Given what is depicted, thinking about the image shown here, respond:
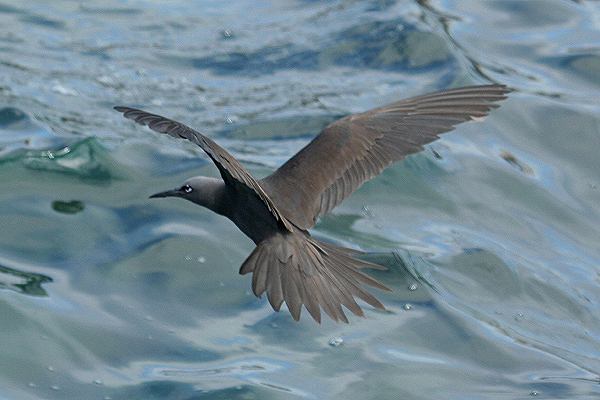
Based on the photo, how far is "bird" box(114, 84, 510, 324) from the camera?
12.1 ft

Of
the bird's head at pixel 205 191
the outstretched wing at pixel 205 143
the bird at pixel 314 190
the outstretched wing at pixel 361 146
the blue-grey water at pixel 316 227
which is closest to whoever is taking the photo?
the outstretched wing at pixel 205 143

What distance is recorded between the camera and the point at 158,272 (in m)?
5.44

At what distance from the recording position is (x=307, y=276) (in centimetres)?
385

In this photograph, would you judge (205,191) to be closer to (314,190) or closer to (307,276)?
(314,190)

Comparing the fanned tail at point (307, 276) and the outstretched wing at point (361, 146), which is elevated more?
the outstretched wing at point (361, 146)

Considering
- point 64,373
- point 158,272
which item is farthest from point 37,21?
point 64,373

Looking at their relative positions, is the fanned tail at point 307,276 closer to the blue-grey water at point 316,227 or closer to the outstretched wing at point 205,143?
the outstretched wing at point 205,143

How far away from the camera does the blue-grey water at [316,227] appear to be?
472cm

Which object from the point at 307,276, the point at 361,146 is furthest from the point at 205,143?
the point at 361,146

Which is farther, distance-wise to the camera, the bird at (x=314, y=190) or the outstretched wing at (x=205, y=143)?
the bird at (x=314, y=190)

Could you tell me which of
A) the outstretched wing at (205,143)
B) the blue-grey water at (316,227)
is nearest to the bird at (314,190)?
the outstretched wing at (205,143)

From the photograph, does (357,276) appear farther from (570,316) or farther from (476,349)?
(570,316)

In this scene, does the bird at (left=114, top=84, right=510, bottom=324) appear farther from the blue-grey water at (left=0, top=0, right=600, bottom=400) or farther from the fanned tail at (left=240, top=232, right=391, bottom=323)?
the blue-grey water at (left=0, top=0, right=600, bottom=400)

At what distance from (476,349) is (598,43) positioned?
5.05 metres
